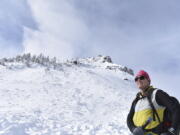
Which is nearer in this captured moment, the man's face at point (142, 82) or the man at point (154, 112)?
the man at point (154, 112)

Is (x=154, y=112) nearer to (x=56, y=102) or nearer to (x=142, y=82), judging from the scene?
(x=142, y=82)

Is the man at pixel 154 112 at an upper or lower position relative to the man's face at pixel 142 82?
lower

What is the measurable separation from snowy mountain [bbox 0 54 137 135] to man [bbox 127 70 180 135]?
6808mm

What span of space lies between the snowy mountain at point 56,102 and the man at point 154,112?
6.81 metres

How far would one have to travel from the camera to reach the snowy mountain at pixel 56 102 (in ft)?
35.5

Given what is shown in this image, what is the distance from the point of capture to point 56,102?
15.9m

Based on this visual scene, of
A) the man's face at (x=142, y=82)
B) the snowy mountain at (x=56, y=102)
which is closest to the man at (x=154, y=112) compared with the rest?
the man's face at (x=142, y=82)

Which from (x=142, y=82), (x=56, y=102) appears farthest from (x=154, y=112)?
(x=56, y=102)

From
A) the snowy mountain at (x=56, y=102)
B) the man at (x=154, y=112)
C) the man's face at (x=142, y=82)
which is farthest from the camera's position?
the snowy mountain at (x=56, y=102)

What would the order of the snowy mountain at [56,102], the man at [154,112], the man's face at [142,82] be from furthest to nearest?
the snowy mountain at [56,102] < the man's face at [142,82] < the man at [154,112]

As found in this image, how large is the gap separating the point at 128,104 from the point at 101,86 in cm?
485

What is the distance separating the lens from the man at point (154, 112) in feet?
11.8

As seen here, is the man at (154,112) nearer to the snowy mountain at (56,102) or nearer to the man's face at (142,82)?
the man's face at (142,82)

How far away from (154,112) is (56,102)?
1268cm
